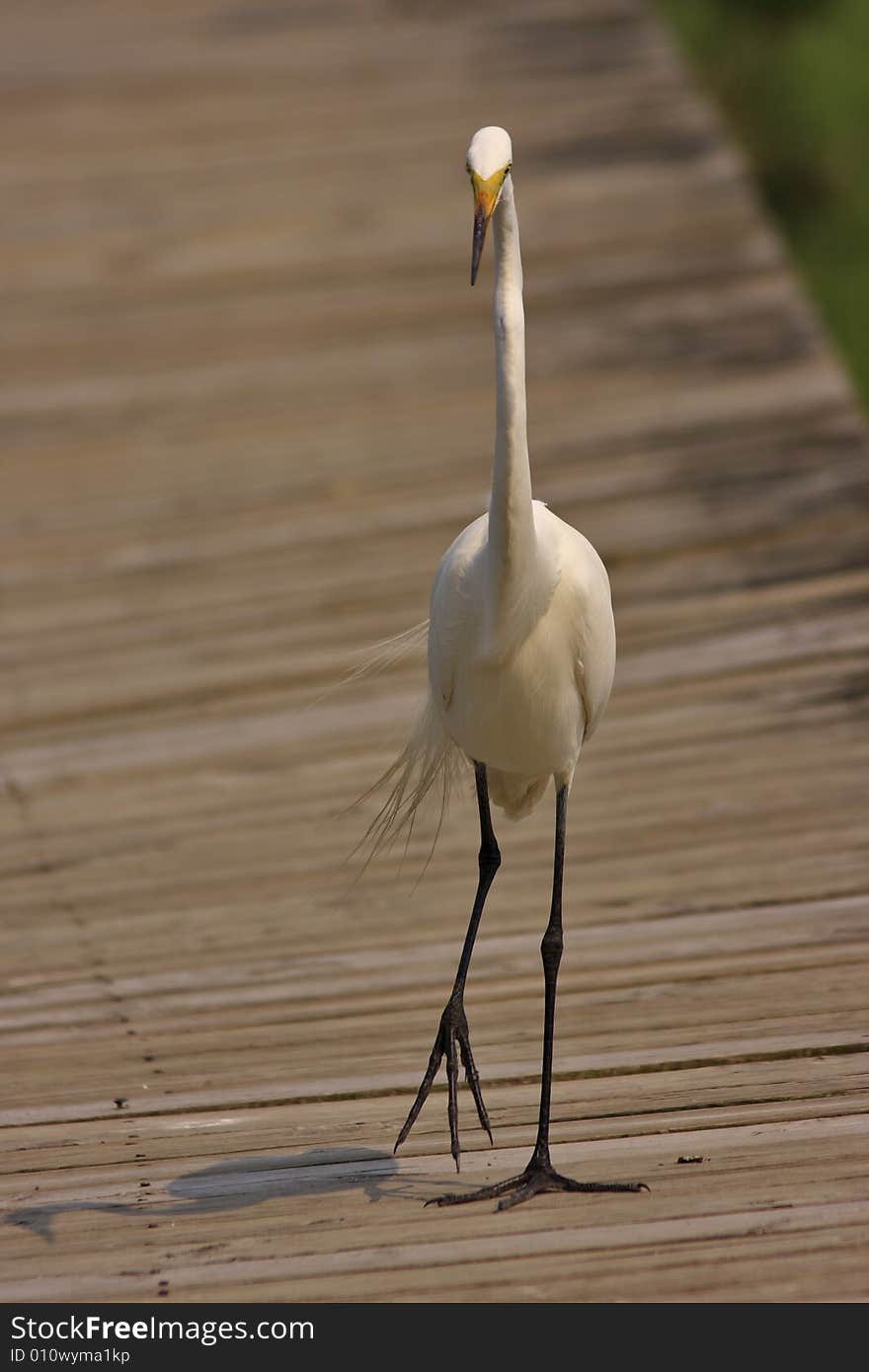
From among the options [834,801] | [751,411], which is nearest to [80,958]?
[834,801]

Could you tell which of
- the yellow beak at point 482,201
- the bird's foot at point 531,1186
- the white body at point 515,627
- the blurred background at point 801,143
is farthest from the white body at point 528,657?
the blurred background at point 801,143

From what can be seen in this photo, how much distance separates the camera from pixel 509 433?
2.27 m

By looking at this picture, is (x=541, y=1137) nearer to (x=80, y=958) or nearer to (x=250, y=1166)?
(x=250, y=1166)

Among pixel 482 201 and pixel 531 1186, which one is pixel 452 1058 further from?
pixel 482 201

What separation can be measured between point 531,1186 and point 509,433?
3.16 feet

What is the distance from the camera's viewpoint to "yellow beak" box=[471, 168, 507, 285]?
209 cm

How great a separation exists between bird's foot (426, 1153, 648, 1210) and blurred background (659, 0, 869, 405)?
681cm

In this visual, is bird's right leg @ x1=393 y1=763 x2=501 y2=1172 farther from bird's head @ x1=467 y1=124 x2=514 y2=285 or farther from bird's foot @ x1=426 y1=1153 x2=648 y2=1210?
bird's head @ x1=467 y1=124 x2=514 y2=285

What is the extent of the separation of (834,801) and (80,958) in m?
1.46

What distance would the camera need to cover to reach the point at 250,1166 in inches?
98.2

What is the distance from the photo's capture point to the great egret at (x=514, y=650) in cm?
230

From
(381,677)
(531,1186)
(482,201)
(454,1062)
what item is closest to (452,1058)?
(454,1062)

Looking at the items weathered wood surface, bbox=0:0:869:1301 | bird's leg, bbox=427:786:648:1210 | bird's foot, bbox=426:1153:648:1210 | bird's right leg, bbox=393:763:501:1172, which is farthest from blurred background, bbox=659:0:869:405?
bird's foot, bbox=426:1153:648:1210

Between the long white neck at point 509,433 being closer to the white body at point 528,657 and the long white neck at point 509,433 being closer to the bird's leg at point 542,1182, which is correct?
the white body at point 528,657
